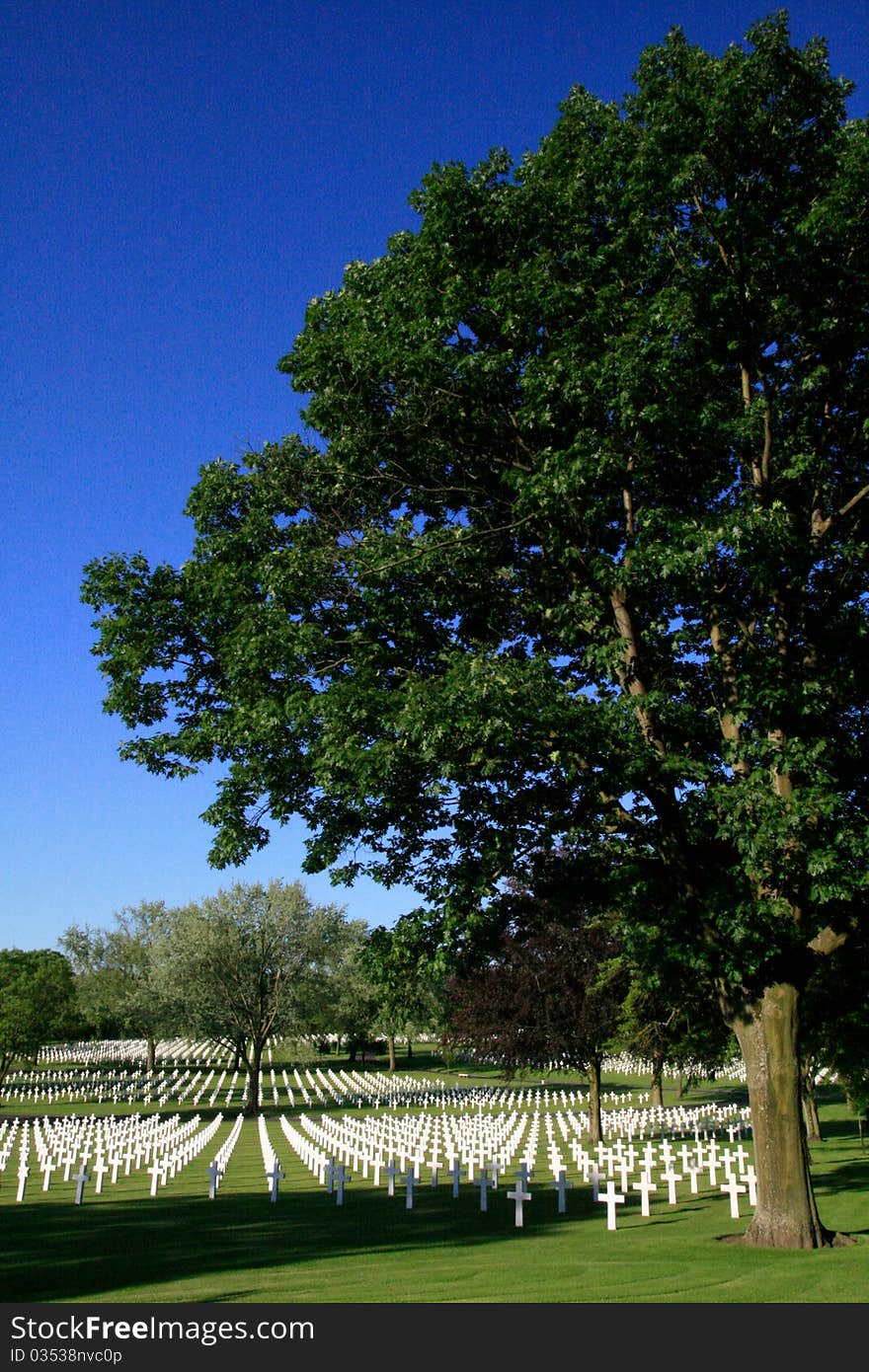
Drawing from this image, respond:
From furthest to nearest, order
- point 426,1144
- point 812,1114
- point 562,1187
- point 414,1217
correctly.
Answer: point 812,1114 → point 426,1144 → point 562,1187 → point 414,1217

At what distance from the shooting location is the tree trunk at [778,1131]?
12211 millimetres

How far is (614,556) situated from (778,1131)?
8.43 meters

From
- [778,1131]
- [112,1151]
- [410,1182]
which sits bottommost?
[112,1151]

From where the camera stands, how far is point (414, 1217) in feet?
52.4

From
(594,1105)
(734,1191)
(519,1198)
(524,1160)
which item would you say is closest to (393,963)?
(519,1198)

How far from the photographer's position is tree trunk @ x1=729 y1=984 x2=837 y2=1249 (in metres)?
12.2

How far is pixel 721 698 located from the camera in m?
13.5

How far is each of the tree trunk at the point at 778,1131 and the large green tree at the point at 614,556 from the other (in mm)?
40

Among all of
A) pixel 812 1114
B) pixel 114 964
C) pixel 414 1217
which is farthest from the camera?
pixel 114 964

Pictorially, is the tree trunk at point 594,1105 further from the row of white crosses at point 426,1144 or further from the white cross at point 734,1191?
the white cross at point 734,1191

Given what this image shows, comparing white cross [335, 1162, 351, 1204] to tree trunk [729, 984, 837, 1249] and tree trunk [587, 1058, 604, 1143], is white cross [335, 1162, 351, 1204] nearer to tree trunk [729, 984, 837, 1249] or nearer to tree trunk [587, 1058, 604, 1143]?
tree trunk [729, 984, 837, 1249]

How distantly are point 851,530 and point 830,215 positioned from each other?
159 inches

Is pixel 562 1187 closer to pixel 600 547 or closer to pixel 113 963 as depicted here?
pixel 600 547
